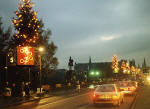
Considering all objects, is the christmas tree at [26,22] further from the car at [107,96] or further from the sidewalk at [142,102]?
the car at [107,96]

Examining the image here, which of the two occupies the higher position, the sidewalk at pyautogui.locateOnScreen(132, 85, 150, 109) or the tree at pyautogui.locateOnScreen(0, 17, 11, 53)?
the tree at pyautogui.locateOnScreen(0, 17, 11, 53)

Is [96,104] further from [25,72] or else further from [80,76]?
[80,76]

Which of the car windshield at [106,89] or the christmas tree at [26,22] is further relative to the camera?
the christmas tree at [26,22]

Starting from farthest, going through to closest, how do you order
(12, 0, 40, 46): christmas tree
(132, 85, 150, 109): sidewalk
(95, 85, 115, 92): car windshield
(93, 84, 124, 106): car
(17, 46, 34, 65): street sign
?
(12, 0, 40, 46): christmas tree, (17, 46, 34, 65): street sign, (95, 85, 115, 92): car windshield, (93, 84, 124, 106): car, (132, 85, 150, 109): sidewalk

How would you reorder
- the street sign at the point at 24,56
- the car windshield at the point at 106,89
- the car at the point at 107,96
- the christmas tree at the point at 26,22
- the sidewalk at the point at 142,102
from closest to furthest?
the sidewalk at the point at 142,102 < the car at the point at 107,96 < the car windshield at the point at 106,89 < the street sign at the point at 24,56 < the christmas tree at the point at 26,22

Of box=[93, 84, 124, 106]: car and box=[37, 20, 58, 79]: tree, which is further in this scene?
box=[37, 20, 58, 79]: tree

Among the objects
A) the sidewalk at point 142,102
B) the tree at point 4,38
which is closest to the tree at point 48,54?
the tree at point 4,38

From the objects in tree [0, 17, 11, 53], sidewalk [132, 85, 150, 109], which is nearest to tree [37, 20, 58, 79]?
Result: tree [0, 17, 11, 53]

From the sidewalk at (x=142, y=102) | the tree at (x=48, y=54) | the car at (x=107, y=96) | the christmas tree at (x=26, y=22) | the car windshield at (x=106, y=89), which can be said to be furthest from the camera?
the tree at (x=48, y=54)

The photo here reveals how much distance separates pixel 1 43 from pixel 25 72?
586 cm

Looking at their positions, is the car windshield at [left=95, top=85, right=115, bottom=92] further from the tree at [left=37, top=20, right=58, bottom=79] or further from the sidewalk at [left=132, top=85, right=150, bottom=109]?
the tree at [left=37, top=20, right=58, bottom=79]

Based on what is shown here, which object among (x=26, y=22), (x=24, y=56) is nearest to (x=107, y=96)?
(x=24, y=56)

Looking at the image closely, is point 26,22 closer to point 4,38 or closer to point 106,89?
point 4,38

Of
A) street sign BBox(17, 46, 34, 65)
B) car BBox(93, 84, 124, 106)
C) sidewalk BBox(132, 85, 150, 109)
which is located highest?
street sign BBox(17, 46, 34, 65)
